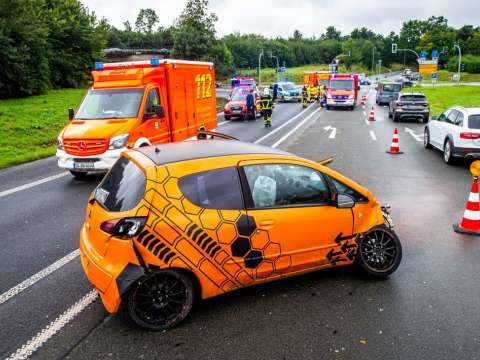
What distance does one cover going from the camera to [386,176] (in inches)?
433

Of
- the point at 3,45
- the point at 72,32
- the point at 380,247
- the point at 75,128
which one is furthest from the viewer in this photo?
the point at 72,32

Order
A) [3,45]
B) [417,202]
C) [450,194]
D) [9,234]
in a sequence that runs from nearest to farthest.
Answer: [9,234] < [417,202] < [450,194] < [3,45]

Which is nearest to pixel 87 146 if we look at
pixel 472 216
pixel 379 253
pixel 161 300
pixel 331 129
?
pixel 161 300

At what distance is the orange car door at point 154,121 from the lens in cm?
1088

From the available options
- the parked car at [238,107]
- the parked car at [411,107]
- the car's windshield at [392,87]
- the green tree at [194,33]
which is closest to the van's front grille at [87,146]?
the parked car at [238,107]

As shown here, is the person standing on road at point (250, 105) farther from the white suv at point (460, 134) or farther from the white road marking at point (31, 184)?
the white road marking at point (31, 184)

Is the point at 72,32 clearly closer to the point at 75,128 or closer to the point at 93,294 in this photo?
the point at 75,128

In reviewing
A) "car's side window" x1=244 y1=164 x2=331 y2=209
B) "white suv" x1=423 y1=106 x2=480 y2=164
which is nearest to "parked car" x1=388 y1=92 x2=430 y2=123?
"white suv" x1=423 y1=106 x2=480 y2=164

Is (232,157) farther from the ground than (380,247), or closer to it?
farther from the ground

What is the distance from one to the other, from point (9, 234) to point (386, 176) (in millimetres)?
8185

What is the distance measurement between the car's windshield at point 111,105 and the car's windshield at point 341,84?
2548 cm

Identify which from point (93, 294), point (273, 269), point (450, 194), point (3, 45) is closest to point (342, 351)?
point (273, 269)

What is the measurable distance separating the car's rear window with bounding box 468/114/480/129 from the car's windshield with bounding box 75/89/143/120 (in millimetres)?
8493

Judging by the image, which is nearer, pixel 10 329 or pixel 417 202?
pixel 10 329
